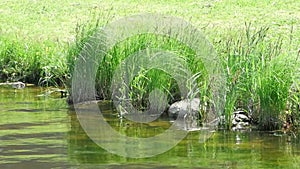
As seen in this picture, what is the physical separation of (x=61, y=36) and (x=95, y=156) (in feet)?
34.6

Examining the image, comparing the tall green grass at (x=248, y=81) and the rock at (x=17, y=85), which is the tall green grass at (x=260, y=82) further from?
the rock at (x=17, y=85)

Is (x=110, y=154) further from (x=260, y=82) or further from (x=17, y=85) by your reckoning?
(x=17, y=85)

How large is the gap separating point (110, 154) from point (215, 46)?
10.7ft

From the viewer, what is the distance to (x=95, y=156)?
8055mm

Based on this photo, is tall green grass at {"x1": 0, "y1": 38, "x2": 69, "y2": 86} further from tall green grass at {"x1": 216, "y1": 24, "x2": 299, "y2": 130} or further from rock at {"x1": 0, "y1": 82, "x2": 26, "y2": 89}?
tall green grass at {"x1": 216, "y1": 24, "x2": 299, "y2": 130}

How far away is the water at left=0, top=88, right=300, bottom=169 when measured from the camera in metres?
7.72

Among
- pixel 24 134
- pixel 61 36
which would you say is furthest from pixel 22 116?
pixel 61 36

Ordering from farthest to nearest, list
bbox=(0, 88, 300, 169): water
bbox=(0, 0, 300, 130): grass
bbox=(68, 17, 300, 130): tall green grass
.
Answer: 1. bbox=(0, 0, 300, 130): grass
2. bbox=(68, 17, 300, 130): tall green grass
3. bbox=(0, 88, 300, 169): water

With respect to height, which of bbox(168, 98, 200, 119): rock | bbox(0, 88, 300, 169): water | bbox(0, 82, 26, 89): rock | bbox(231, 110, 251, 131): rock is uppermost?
bbox(0, 82, 26, 89): rock

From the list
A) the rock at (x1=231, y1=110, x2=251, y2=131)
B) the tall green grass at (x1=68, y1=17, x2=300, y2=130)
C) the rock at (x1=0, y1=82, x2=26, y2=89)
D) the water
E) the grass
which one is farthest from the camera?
the rock at (x1=0, y1=82, x2=26, y2=89)

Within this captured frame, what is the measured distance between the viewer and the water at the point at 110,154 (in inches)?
304

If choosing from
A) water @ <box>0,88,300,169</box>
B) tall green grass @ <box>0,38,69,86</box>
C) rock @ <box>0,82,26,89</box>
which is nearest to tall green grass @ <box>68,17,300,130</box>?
water @ <box>0,88,300,169</box>

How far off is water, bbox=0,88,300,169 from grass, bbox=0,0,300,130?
0.50m

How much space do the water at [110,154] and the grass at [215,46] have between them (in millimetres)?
497
